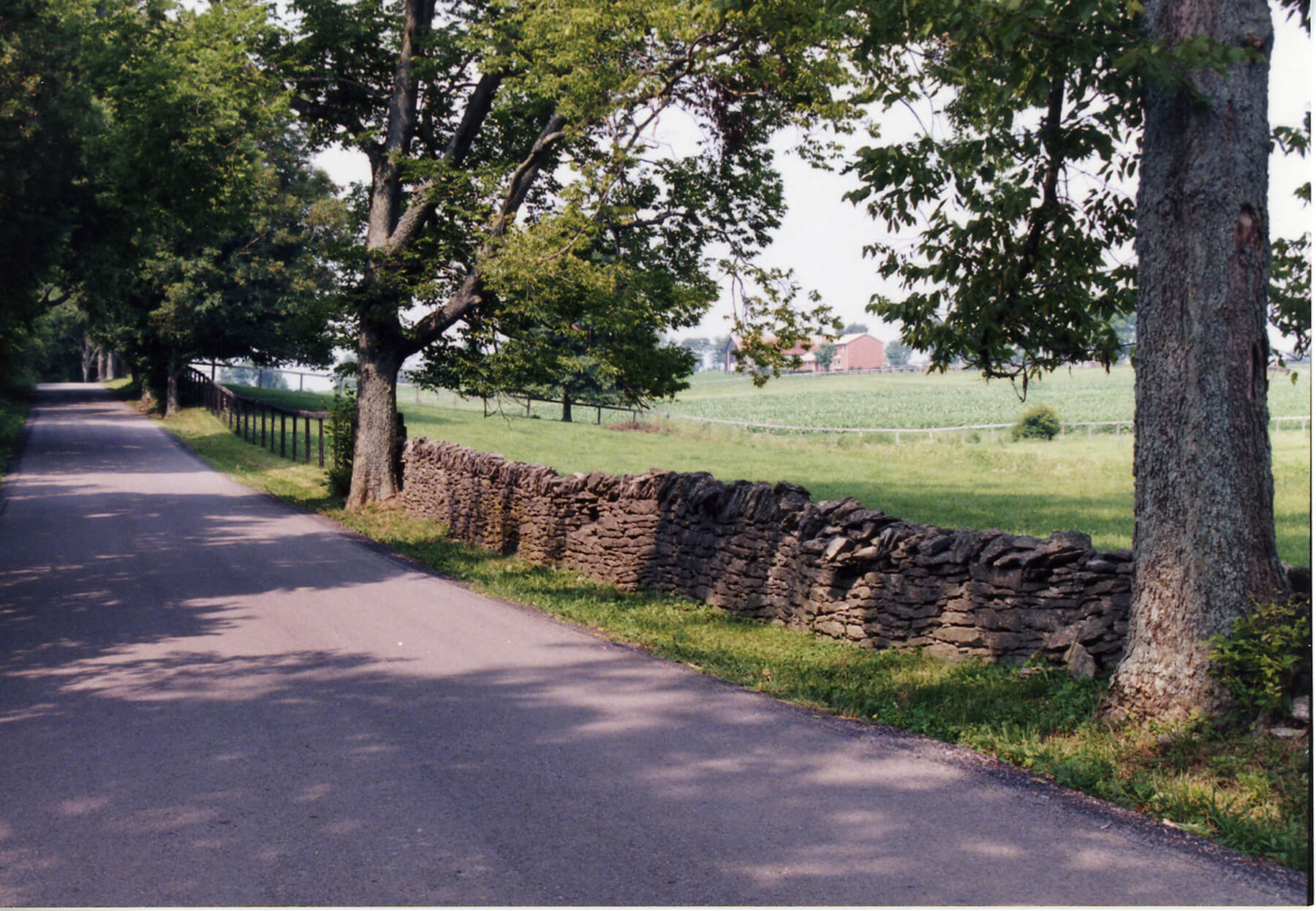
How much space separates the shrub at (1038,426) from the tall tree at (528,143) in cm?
2486

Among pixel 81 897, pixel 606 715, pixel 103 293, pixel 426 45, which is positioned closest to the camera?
pixel 81 897

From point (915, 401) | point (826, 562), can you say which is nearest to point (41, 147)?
point (826, 562)

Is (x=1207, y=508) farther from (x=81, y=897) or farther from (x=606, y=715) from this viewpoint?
(x=81, y=897)

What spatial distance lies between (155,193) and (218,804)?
62.4 ft

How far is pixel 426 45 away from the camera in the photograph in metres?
18.0

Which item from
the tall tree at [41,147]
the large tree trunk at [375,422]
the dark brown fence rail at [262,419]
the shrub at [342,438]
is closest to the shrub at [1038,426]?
the dark brown fence rail at [262,419]

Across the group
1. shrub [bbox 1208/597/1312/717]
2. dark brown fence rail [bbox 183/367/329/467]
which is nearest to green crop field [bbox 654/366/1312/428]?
dark brown fence rail [bbox 183/367/329/467]

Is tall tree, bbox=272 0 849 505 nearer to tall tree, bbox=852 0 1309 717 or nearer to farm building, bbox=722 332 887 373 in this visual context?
tall tree, bbox=852 0 1309 717

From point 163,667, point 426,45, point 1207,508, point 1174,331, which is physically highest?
point 426,45

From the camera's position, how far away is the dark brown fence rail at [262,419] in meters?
29.6

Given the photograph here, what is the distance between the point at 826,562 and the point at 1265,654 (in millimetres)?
3971

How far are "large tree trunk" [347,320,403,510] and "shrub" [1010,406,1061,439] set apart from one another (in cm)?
2648

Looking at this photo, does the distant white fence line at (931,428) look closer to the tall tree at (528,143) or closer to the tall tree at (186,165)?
the tall tree at (186,165)

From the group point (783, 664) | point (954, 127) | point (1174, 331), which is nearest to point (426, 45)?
point (954, 127)
